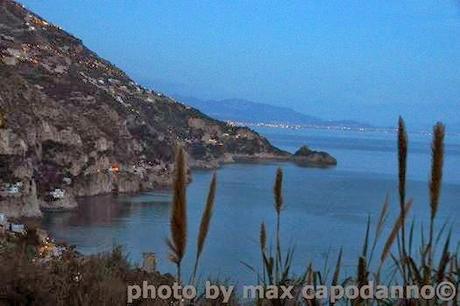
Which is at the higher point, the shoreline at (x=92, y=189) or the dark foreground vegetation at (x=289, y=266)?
the dark foreground vegetation at (x=289, y=266)

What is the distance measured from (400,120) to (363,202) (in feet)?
129

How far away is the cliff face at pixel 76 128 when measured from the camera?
40.6 meters

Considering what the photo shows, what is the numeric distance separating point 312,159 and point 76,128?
34454mm

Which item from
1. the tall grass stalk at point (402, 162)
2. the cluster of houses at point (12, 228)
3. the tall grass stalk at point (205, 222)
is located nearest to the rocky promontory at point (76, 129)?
the cluster of houses at point (12, 228)

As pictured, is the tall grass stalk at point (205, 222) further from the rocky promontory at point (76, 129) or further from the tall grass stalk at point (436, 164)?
the rocky promontory at point (76, 129)

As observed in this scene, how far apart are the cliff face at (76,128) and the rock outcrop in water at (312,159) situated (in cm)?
359

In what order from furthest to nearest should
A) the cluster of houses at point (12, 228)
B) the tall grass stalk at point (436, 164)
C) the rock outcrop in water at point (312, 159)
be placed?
the rock outcrop in water at point (312, 159), the cluster of houses at point (12, 228), the tall grass stalk at point (436, 164)

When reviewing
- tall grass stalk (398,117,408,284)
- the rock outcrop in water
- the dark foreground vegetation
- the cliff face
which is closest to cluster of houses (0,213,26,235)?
the dark foreground vegetation

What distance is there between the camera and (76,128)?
165 ft

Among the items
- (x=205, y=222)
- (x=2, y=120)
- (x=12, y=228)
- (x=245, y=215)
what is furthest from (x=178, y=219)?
(x=2, y=120)

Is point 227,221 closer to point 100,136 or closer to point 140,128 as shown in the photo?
point 100,136

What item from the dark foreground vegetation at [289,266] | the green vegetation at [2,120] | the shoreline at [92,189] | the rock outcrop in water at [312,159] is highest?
the green vegetation at [2,120]

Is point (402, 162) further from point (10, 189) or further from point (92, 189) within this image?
point (92, 189)

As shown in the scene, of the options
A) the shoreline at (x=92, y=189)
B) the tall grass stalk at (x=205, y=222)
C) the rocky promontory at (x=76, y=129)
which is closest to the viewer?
the tall grass stalk at (x=205, y=222)
